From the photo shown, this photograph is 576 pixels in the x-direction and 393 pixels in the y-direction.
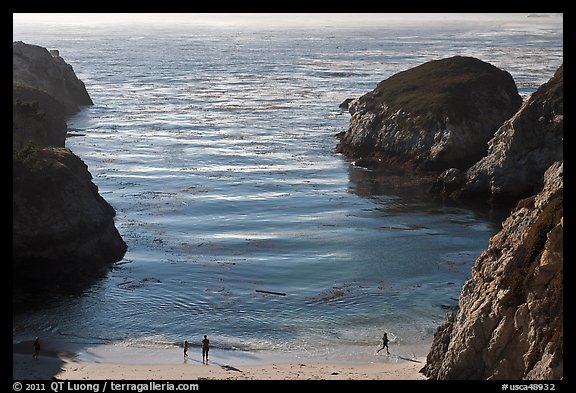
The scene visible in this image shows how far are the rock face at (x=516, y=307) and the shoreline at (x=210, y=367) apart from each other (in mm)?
3011

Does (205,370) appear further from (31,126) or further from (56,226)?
(31,126)

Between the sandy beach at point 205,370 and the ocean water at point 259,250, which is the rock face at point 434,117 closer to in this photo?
the ocean water at point 259,250

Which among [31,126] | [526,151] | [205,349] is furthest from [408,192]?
[205,349]

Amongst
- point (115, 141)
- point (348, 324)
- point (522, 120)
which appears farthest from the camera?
point (115, 141)

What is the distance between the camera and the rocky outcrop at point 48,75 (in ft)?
395

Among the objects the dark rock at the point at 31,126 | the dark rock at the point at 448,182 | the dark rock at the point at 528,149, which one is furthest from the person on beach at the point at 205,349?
the dark rock at the point at 448,182

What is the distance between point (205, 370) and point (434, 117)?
53.7m

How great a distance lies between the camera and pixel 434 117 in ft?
283

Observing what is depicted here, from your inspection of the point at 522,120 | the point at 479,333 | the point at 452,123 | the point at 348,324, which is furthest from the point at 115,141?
the point at 479,333

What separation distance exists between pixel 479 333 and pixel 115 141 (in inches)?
2997

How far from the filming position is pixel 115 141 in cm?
10219

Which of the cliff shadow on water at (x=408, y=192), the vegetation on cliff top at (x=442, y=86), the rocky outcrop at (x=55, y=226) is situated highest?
the vegetation on cliff top at (x=442, y=86)

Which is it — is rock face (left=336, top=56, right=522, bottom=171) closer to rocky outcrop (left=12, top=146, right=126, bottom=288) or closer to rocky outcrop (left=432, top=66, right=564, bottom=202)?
rocky outcrop (left=432, top=66, right=564, bottom=202)
